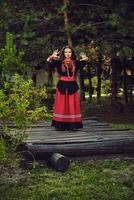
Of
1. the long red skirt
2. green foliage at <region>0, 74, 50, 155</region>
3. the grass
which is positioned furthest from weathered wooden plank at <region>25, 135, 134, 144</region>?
green foliage at <region>0, 74, 50, 155</region>

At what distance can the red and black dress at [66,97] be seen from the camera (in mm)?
9891

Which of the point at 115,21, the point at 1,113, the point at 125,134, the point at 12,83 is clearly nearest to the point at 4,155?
the point at 1,113

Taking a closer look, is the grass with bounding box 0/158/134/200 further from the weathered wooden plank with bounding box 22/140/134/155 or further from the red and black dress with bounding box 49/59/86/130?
the red and black dress with bounding box 49/59/86/130

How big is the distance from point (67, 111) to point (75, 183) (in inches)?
123

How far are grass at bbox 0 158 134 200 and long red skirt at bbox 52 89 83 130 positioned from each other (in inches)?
80.7

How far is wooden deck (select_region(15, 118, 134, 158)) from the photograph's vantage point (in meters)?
7.82

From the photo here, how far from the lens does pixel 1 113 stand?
6.15 meters

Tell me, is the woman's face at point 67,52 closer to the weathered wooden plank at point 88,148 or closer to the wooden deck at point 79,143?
the wooden deck at point 79,143

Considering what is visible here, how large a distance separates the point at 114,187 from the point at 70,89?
11.4 feet

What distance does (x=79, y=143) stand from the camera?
323 inches

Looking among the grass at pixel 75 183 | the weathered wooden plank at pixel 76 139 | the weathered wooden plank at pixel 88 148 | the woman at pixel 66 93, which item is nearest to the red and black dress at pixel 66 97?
the woman at pixel 66 93

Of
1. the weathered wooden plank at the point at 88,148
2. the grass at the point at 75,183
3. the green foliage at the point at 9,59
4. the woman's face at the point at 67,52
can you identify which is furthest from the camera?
the woman's face at the point at 67,52

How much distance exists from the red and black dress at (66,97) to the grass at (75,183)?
206 cm

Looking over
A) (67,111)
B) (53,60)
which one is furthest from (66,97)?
(53,60)
